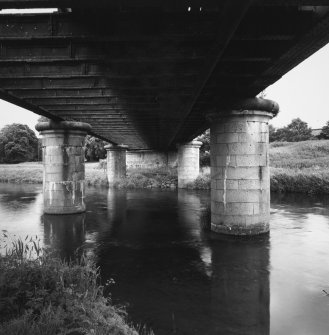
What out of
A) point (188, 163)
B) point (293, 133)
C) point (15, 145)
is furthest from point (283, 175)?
point (15, 145)

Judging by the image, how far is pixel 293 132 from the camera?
73500mm

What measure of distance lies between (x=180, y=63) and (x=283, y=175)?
19833 millimetres

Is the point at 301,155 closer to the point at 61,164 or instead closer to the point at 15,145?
the point at 61,164

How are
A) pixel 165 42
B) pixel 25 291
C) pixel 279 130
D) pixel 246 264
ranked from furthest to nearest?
pixel 279 130 → pixel 246 264 → pixel 165 42 → pixel 25 291

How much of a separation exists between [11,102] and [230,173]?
24.6 ft

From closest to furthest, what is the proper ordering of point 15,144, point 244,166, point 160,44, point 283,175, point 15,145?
point 160,44, point 244,166, point 283,175, point 15,145, point 15,144

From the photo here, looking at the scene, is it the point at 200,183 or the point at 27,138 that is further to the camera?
the point at 27,138

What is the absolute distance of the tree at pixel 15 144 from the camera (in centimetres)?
7775

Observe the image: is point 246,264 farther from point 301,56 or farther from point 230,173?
point 301,56

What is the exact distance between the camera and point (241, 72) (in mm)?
8930

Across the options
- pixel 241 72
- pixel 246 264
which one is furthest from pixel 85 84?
pixel 246 264

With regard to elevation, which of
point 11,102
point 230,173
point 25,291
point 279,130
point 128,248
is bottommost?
point 128,248

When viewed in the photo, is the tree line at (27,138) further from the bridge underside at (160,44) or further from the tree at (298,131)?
the bridge underside at (160,44)

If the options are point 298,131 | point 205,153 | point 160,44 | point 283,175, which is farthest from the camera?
point 298,131
